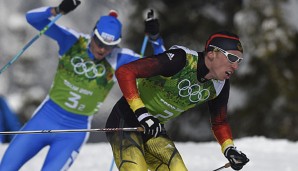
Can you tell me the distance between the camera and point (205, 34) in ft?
48.9

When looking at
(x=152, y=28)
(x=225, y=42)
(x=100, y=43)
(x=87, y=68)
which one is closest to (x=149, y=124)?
(x=225, y=42)

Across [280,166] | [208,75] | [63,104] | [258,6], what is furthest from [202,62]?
[258,6]

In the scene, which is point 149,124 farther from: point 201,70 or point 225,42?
point 225,42

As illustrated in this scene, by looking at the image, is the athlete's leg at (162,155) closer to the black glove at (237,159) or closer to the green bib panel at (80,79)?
the black glove at (237,159)

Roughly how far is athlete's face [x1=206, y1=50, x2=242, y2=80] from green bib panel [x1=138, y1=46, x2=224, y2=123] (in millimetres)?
93

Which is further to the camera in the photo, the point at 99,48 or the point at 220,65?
the point at 99,48

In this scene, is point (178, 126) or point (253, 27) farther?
point (178, 126)

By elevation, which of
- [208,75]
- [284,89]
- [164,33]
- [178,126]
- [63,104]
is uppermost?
[208,75]

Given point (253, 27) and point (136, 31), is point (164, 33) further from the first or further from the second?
point (253, 27)

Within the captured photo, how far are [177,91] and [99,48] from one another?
1502 mm

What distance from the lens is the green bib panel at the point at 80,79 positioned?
6.22 m

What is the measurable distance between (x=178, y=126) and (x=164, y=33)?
2062mm

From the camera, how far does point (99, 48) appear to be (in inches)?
235

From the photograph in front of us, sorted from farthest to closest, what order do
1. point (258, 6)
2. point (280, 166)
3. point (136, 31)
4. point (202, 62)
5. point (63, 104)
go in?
point (136, 31)
point (258, 6)
point (280, 166)
point (63, 104)
point (202, 62)
